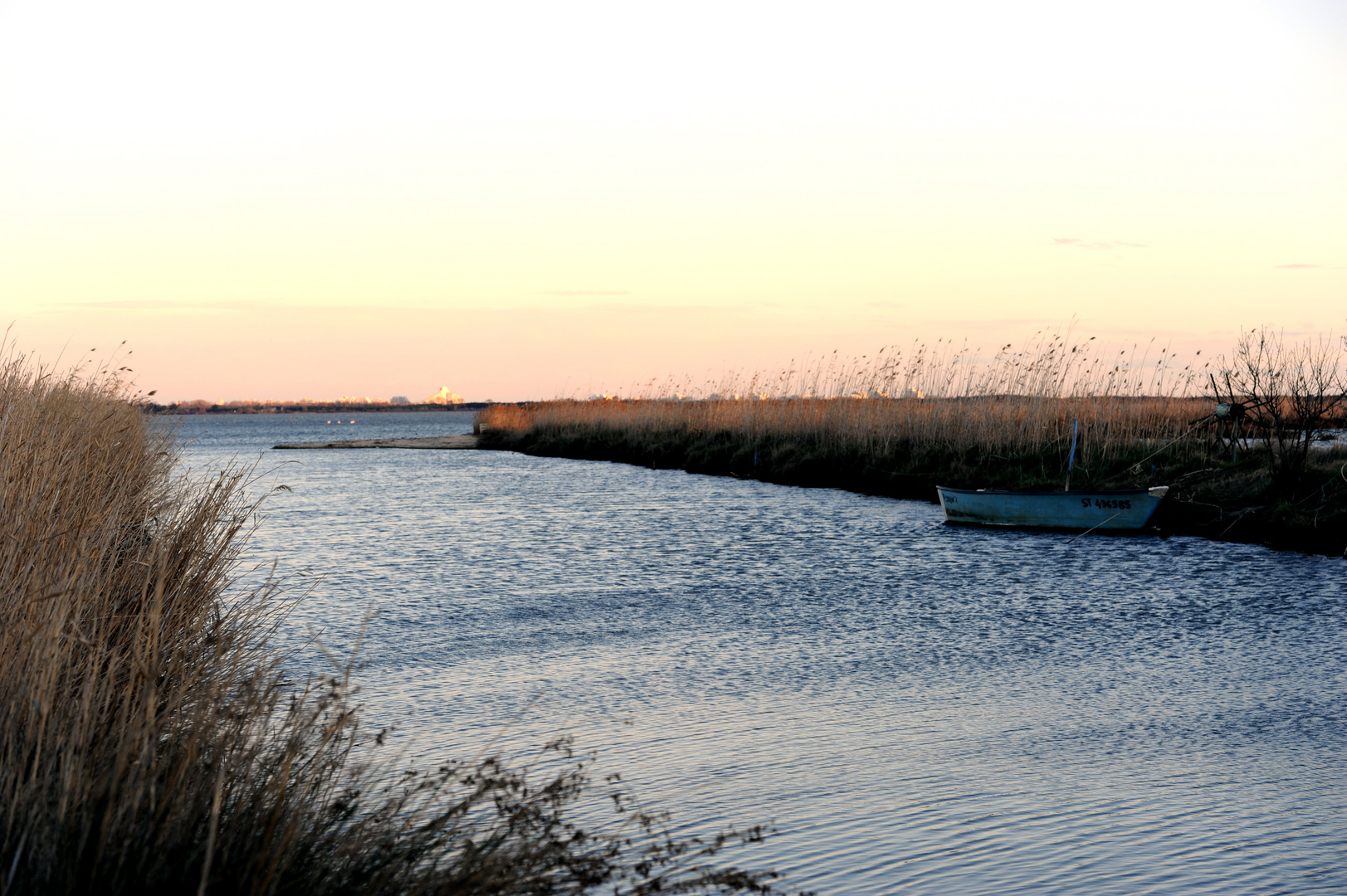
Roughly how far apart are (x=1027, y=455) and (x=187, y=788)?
800 inches

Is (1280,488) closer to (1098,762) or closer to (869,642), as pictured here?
(869,642)

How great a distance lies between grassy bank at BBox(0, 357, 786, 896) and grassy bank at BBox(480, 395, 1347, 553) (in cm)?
1358

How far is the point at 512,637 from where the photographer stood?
360 inches

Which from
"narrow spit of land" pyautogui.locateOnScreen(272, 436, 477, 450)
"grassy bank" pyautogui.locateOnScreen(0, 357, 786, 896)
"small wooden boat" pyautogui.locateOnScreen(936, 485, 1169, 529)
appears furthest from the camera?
"narrow spit of land" pyautogui.locateOnScreen(272, 436, 477, 450)

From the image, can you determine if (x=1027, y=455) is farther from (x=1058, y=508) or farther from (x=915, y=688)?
(x=915, y=688)

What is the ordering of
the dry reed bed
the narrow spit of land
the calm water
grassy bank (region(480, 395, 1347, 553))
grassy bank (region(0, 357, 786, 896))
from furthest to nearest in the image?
1. the narrow spit of land
2. the dry reed bed
3. grassy bank (region(480, 395, 1347, 553))
4. the calm water
5. grassy bank (region(0, 357, 786, 896))

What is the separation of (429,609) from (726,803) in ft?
19.5

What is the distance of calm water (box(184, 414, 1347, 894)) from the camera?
4.76 meters

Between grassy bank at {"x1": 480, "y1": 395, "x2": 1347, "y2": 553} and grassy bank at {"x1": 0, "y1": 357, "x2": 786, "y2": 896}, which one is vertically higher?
grassy bank at {"x1": 480, "y1": 395, "x2": 1347, "y2": 553}

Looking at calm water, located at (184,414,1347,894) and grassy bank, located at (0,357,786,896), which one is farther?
calm water, located at (184,414,1347,894)

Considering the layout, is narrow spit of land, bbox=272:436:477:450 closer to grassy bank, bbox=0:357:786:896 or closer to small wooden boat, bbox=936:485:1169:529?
small wooden boat, bbox=936:485:1169:529

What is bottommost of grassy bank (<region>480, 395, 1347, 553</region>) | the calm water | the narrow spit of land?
the calm water

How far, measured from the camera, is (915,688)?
7.50 metres

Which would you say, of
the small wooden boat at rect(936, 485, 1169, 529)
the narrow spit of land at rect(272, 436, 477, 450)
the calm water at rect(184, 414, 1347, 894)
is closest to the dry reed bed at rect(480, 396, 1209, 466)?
the small wooden boat at rect(936, 485, 1169, 529)
